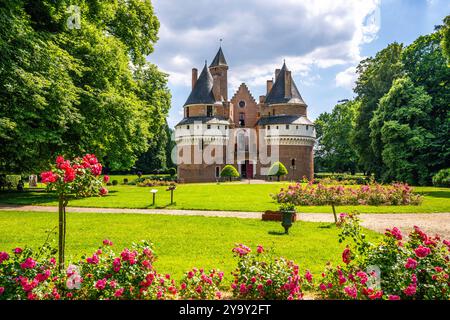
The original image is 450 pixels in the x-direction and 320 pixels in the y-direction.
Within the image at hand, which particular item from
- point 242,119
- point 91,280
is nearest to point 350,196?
point 91,280

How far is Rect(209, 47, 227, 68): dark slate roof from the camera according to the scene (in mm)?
55406

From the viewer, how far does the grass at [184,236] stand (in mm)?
7680

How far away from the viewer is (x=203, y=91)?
5262 centimetres

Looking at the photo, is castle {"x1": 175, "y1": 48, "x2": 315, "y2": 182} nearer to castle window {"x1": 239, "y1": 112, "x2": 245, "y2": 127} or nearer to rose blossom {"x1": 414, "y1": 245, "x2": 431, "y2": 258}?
castle window {"x1": 239, "y1": 112, "x2": 245, "y2": 127}

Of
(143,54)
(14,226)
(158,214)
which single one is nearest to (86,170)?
(14,226)

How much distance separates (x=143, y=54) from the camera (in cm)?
2767

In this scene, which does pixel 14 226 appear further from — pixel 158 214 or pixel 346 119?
pixel 346 119

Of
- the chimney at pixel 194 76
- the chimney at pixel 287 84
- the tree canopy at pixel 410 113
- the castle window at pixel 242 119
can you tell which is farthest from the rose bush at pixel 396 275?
the chimney at pixel 194 76

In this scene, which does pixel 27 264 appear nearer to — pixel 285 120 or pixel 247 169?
pixel 285 120

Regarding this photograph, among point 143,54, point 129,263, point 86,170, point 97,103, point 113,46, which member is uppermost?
point 143,54

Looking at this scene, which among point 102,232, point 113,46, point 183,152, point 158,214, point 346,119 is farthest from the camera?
point 346,119
